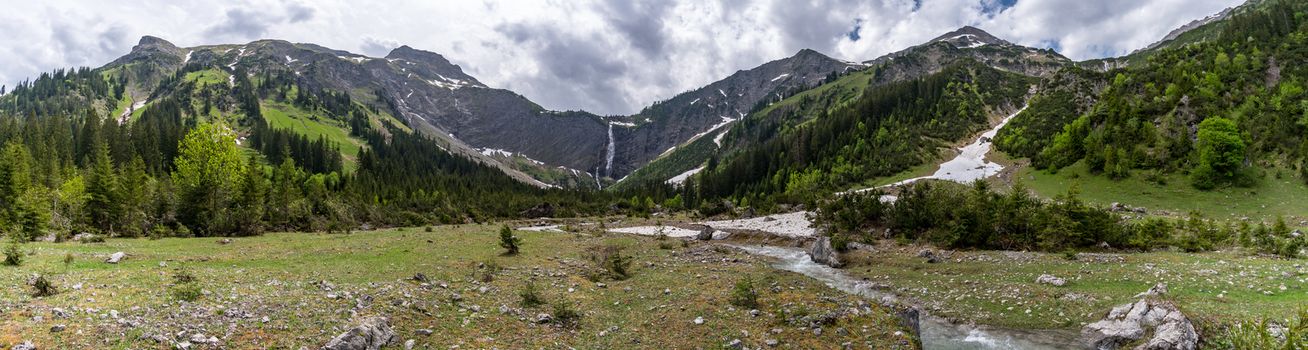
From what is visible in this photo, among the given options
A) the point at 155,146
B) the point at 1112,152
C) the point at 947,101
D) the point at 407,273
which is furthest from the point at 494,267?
the point at 947,101

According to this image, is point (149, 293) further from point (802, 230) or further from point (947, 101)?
point (947, 101)

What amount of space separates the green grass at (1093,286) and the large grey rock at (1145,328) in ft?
2.22

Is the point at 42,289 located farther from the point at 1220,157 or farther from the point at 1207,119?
the point at 1207,119

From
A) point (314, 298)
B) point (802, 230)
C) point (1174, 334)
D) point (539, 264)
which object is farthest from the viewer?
point (802, 230)

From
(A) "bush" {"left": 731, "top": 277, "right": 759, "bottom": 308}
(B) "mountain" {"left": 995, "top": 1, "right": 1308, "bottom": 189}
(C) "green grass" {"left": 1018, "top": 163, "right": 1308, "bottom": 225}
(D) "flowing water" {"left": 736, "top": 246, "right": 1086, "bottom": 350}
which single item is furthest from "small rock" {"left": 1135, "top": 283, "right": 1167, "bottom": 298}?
(B) "mountain" {"left": 995, "top": 1, "right": 1308, "bottom": 189}

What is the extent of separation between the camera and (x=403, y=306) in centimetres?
1677

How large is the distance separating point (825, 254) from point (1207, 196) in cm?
3999

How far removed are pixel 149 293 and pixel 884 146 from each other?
12093 centimetres

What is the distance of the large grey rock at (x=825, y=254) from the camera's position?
35.3 m

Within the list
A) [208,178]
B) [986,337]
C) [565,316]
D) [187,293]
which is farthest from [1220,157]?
[208,178]

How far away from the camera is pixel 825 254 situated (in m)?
36.9

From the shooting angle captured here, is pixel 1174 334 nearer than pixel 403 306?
Yes

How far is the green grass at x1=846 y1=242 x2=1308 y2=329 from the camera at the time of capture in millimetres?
17094

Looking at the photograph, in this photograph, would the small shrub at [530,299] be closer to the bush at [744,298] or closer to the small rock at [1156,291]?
the bush at [744,298]
